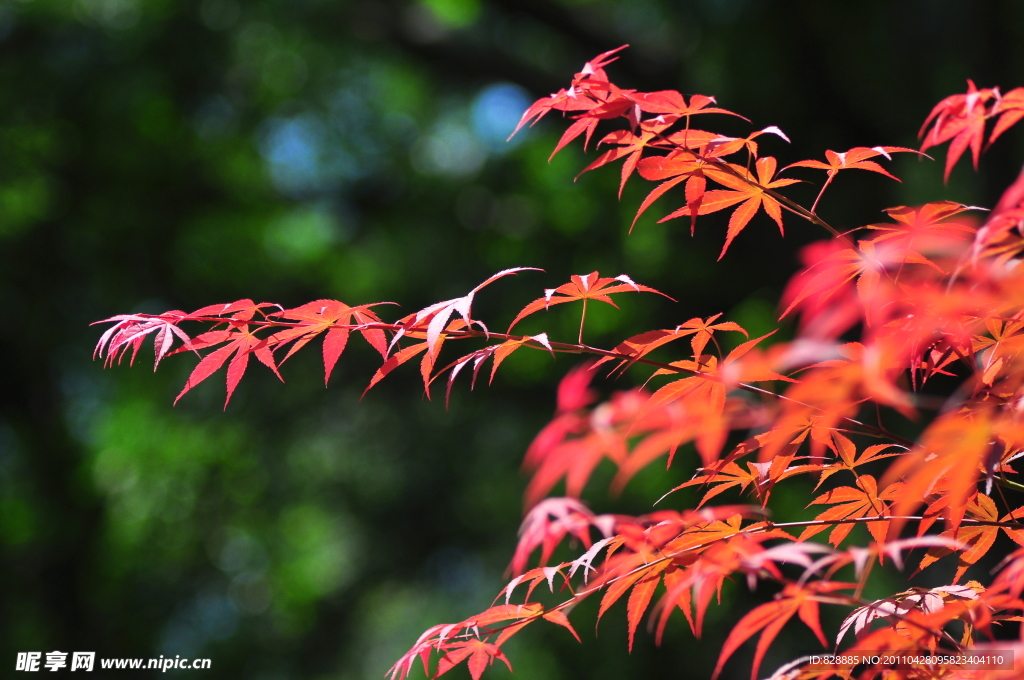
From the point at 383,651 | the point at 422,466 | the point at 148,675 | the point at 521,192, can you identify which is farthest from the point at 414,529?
the point at 521,192

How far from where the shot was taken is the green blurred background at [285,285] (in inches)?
137

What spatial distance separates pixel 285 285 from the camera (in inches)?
153

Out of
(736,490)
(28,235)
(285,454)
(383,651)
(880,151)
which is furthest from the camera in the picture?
(383,651)

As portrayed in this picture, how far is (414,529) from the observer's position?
401 centimetres

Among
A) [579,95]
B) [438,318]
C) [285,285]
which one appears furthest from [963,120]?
[285,285]

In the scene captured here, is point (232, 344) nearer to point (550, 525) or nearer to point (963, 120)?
point (550, 525)

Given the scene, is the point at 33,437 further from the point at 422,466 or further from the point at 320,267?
the point at 422,466

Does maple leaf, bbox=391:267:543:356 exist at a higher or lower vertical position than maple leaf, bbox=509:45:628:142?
lower

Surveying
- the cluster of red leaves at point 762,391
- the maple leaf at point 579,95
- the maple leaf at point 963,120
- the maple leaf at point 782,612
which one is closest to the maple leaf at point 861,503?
the cluster of red leaves at point 762,391

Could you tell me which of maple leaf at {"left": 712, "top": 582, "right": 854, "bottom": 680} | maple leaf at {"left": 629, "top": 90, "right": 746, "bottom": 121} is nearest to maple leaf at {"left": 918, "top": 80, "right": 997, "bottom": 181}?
maple leaf at {"left": 629, "top": 90, "right": 746, "bottom": 121}

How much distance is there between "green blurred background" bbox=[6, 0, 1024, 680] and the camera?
3482mm

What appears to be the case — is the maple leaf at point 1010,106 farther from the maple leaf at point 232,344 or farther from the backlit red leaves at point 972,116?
the maple leaf at point 232,344

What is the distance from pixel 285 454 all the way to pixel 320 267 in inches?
41.4

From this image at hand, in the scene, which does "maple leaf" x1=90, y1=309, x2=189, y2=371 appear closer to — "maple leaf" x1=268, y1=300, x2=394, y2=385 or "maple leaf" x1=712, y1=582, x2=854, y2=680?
"maple leaf" x1=268, y1=300, x2=394, y2=385
